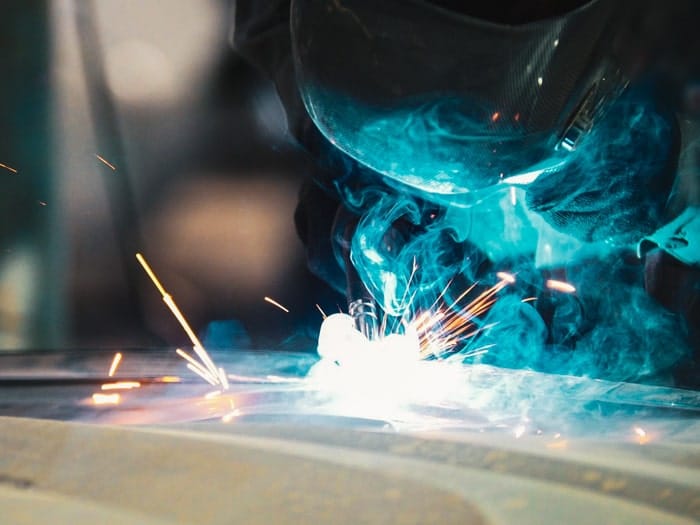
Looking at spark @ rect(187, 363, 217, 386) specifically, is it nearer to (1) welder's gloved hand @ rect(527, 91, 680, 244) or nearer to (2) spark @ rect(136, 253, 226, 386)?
(2) spark @ rect(136, 253, 226, 386)

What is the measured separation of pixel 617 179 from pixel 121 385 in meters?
1.47

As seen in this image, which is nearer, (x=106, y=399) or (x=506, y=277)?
(x=106, y=399)

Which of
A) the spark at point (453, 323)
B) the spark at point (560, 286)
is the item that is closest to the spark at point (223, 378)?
the spark at point (453, 323)

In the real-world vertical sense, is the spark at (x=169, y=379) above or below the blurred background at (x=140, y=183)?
below

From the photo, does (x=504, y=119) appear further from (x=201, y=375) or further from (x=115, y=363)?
(x=115, y=363)

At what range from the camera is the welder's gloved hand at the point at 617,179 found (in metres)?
1.61

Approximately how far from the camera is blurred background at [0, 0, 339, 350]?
2.06 metres

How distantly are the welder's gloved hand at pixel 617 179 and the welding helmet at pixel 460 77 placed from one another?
9 centimetres

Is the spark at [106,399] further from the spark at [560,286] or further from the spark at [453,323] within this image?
the spark at [560,286]

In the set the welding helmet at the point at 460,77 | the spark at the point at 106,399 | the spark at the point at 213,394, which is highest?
the welding helmet at the point at 460,77

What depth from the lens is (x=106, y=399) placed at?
4.70 feet

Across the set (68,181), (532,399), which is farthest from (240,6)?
(532,399)

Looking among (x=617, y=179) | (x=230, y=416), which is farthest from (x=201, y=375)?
(x=617, y=179)

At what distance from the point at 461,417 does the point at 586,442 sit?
262 millimetres
